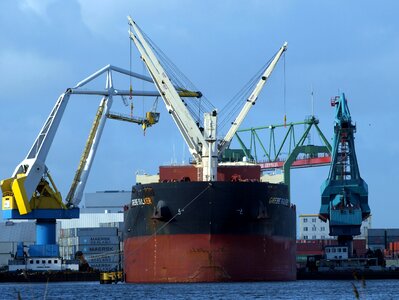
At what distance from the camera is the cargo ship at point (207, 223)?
89500mm

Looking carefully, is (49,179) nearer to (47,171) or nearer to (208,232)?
(47,171)

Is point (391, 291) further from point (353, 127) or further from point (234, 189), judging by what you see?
point (353, 127)

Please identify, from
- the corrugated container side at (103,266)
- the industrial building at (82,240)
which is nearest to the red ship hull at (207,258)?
the industrial building at (82,240)

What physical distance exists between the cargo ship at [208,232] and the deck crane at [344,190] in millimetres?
23452

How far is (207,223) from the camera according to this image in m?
89.6

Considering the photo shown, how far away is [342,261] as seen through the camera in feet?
383

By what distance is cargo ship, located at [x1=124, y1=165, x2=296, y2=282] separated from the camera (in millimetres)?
89375

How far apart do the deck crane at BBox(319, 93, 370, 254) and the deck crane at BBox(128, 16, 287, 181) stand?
2015cm

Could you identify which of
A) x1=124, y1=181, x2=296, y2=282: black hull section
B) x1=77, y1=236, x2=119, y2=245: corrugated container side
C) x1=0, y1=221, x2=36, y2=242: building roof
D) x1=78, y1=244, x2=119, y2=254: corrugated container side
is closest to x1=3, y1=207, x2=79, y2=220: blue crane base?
x1=124, y1=181, x2=296, y2=282: black hull section

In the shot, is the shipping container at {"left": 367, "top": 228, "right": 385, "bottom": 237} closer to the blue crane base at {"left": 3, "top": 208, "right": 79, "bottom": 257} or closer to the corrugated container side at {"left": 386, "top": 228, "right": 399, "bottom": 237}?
the corrugated container side at {"left": 386, "top": 228, "right": 399, "bottom": 237}

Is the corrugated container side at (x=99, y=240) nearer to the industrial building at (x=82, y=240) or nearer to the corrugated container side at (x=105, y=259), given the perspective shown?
the industrial building at (x=82, y=240)

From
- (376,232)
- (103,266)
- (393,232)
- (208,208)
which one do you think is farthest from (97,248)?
(208,208)

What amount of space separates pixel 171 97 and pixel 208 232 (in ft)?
44.1

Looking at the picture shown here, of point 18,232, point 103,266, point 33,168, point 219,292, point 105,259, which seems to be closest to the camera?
point 219,292
